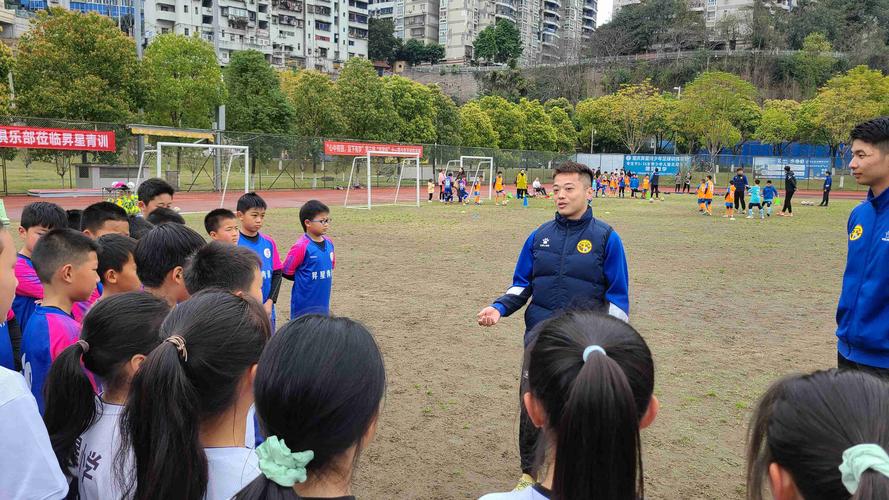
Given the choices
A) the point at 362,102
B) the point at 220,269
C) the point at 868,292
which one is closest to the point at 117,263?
the point at 220,269

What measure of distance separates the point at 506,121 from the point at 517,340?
49.6 m

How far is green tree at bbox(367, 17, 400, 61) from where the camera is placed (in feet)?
336

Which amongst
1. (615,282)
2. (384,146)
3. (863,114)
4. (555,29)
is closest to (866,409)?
(615,282)

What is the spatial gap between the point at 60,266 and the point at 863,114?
53499 millimetres

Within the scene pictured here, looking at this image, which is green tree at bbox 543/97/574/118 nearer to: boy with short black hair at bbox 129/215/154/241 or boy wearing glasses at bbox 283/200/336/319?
boy wearing glasses at bbox 283/200/336/319

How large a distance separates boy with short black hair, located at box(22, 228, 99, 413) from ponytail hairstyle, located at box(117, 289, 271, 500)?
114 centimetres

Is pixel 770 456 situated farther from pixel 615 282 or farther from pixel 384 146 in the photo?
pixel 384 146

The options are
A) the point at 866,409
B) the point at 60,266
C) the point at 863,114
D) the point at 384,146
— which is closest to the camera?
the point at 866,409

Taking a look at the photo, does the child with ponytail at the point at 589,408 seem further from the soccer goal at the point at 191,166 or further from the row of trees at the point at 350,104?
the row of trees at the point at 350,104

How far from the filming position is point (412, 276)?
10703mm

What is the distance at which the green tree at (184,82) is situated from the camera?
1325 inches

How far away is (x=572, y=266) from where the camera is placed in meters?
3.79

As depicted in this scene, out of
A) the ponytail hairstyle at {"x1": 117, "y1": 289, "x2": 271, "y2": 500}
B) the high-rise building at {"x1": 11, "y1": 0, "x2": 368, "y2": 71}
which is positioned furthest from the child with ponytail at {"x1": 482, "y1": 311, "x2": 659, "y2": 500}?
the high-rise building at {"x1": 11, "y1": 0, "x2": 368, "y2": 71}

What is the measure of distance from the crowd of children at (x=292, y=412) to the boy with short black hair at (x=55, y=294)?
0.56 m
